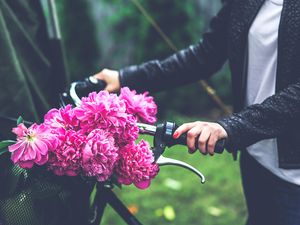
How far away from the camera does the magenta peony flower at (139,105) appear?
1.77 m

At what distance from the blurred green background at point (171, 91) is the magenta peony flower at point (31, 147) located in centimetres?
246

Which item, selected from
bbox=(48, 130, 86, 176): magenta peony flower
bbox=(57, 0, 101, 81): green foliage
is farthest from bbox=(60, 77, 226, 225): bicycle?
bbox=(57, 0, 101, 81): green foliage

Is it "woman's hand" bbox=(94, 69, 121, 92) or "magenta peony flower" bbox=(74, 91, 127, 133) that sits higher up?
"magenta peony flower" bbox=(74, 91, 127, 133)

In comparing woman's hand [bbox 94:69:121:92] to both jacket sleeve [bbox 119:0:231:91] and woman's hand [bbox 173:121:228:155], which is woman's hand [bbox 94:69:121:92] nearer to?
jacket sleeve [bbox 119:0:231:91]

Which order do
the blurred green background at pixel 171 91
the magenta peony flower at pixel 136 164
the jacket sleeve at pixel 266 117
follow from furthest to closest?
the blurred green background at pixel 171 91 < the jacket sleeve at pixel 266 117 < the magenta peony flower at pixel 136 164

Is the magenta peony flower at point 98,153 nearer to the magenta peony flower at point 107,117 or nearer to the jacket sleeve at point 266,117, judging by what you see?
the magenta peony flower at point 107,117

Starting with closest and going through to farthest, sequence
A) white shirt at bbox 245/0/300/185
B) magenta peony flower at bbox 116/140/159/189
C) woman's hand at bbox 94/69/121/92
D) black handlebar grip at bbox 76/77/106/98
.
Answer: magenta peony flower at bbox 116/140/159/189, white shirt at bbox 245/0/300/185, black handlebar grip at bbox 76/77/106/98, woman's hand at bbox 94/69/121/92

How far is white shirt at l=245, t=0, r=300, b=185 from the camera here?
1.96 m

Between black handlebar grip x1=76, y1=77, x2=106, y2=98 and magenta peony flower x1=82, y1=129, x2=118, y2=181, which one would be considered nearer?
magenta peony flower x1=82, y1=129, x2=118, y2=181

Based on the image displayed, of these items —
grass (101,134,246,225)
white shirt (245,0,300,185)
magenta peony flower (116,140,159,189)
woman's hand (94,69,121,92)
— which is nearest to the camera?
magenta peony flower (116,140,159,189)

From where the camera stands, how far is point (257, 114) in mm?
1771

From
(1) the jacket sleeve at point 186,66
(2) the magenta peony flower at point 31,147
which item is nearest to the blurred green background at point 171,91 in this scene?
(1) the jacket sleeve at point 186,66

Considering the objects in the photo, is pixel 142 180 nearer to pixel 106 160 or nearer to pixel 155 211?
pixel 106 160

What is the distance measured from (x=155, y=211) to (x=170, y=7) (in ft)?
9.81
